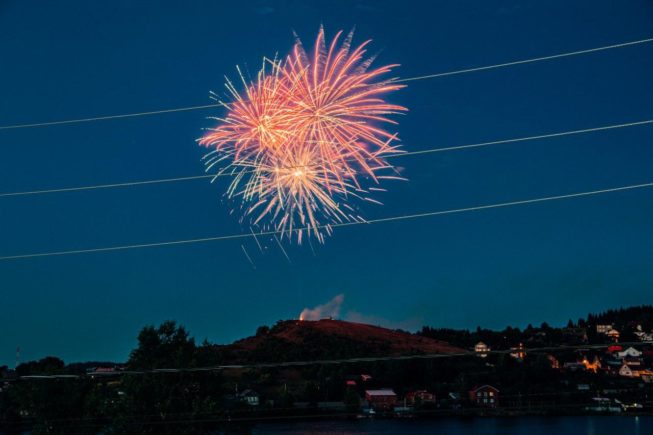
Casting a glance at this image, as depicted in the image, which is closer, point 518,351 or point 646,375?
point 518,351

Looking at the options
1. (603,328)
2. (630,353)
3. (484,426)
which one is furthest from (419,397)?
(603,328)

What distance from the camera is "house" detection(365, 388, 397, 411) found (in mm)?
47109

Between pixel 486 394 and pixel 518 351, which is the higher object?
pixel 518 351

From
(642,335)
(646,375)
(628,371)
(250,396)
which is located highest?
(642,335)

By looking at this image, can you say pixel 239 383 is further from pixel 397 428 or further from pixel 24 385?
pixel 24 385

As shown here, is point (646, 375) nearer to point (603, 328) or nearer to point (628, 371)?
point (628, 371)

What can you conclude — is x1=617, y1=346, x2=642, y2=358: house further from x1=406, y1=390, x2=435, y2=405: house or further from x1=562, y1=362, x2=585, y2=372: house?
x1=406, y1=390, x2=435, y2=405: house

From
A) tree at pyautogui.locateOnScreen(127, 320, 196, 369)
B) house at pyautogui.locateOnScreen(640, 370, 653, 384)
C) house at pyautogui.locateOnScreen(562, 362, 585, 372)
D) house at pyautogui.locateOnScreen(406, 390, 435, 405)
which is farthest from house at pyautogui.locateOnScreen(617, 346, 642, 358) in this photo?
tree at pyautogui.locateOnScreen(127, 320, 196, 369)

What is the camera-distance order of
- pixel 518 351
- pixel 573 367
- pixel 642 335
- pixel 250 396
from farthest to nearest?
pixel 642 335
pixel 573 367
pixel 250 396
pixel 518 351

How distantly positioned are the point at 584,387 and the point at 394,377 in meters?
15.6

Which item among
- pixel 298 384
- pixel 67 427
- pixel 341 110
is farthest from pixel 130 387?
pixel 298 384

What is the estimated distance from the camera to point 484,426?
54375 millimetres

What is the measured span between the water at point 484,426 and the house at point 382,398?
2415 millimetres

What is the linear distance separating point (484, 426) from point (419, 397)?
11732 mm
